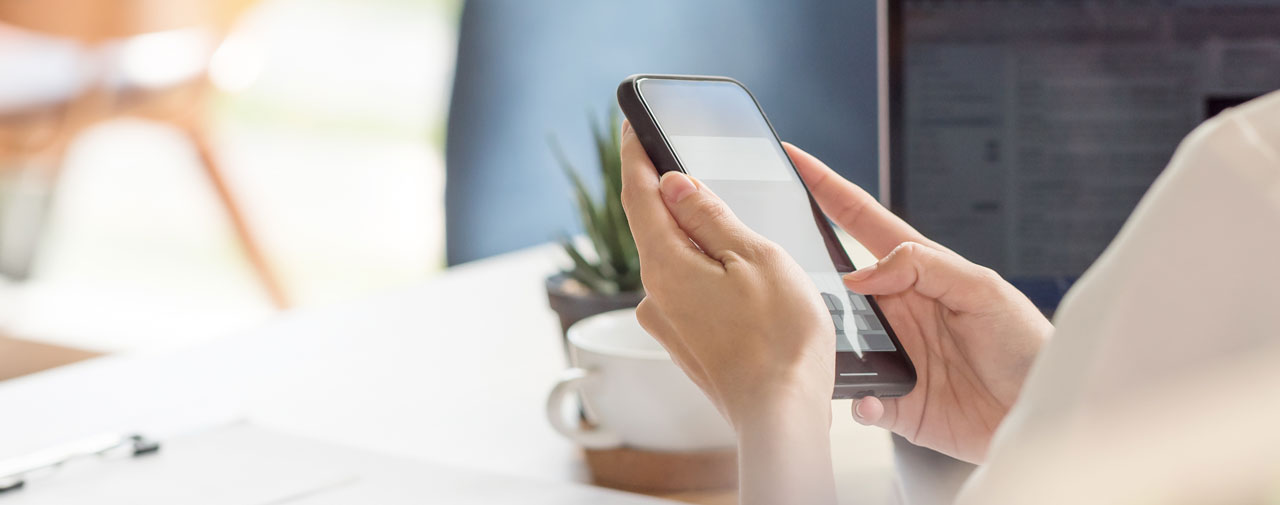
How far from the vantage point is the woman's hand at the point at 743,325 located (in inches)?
12.4

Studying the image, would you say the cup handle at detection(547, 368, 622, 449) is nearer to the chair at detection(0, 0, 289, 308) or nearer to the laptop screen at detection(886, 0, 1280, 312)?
the laptop screen at detection(886, 0, 1280, 312)

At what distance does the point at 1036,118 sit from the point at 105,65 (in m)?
2.02

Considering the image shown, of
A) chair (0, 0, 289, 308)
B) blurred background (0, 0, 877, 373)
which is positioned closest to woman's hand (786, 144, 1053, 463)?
blurred background (0, 0, 877, 373)

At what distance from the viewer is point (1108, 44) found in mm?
586

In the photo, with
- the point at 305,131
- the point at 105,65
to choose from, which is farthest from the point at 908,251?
the point at 305,131

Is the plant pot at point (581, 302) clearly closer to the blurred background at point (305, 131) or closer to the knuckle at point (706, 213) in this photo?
the knuckle at point (706, 213)

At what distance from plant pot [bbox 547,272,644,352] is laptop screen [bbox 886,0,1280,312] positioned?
183mm

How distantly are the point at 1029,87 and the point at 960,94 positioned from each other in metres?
0.04

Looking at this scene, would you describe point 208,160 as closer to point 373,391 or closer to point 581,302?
point 373,391

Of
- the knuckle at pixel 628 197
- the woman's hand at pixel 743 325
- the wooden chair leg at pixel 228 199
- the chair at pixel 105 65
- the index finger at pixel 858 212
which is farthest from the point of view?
the wooden chair leg at pixel 228 199

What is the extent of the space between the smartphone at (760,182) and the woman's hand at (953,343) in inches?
0.8

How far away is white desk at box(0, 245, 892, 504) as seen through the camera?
55 centimetres

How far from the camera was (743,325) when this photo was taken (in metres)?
0.36

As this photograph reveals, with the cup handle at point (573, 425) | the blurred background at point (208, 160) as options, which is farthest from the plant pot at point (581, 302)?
the blurred background at point (208, 160)
